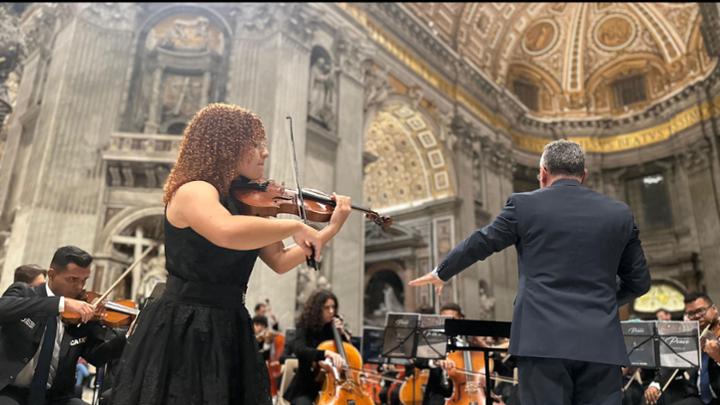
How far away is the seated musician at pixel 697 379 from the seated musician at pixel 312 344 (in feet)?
9.62

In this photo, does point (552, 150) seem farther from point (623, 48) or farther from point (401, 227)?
point (623, 48)

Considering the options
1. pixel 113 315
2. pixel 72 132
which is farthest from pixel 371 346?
pixel 72 132

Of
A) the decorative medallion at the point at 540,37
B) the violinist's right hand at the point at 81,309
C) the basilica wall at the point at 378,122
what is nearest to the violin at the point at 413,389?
the violinist's right hand at the point at 81,309

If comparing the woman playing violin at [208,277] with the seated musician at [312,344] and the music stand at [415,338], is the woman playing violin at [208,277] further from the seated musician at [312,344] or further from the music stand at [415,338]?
the music stand at [415,338]

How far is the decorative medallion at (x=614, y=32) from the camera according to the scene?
802 inches

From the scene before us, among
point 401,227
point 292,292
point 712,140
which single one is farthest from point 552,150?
point 712,140

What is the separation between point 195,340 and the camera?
1659mm

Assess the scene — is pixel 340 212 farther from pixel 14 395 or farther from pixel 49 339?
pixel 14 395

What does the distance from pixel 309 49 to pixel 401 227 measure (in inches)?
261

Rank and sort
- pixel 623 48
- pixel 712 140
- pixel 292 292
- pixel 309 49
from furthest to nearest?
pixel 623 48 → pixel 712 140 → pixel 309 49 → pixel 292 292

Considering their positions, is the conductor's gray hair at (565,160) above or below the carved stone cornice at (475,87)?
below

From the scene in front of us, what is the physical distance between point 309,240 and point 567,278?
3.53 feet

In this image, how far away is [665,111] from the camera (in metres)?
18.7

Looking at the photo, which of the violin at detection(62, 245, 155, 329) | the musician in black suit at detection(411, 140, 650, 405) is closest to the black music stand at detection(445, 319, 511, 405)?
the musician in black suit at detection(411, 140, 650, 405)
